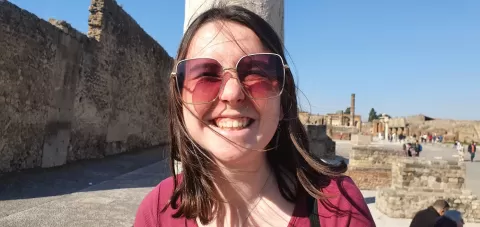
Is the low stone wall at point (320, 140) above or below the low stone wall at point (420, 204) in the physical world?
above

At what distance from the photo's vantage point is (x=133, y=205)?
5.15 metres

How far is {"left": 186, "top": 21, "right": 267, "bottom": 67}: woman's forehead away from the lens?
133cm

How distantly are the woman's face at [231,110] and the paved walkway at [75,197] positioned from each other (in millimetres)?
1141

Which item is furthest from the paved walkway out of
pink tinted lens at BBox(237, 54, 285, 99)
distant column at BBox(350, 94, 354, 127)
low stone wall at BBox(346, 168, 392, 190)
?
distant column at BBox(350, 94, 354, 127)

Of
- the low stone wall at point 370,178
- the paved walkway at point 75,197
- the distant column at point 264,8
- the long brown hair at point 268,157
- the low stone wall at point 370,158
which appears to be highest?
the distant column at point 264,8

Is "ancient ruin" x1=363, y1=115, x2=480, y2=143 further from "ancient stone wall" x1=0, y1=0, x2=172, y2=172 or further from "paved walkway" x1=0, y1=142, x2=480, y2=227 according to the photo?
"paved walkway" x1=0, y1=142, x2=480, y2=227

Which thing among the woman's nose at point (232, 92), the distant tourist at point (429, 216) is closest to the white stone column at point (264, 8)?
the woman's nose at point (232, 92)

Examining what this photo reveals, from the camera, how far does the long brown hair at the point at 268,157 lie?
1.39 meters

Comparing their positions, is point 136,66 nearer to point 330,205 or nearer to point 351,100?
point 330,205

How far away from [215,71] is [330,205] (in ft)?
1.79

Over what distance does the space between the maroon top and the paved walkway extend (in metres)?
0.92

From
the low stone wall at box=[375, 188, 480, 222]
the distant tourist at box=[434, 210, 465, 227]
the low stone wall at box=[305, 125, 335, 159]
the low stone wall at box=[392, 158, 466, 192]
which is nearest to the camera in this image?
the distant tourist at box=[434, 210, 465, 227]

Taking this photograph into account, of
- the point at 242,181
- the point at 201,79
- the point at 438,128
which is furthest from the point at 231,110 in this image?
the point at 438,128

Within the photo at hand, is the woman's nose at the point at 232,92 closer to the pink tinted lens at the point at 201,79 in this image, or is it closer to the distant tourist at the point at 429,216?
the pink tinted lens at the point at 201,79
